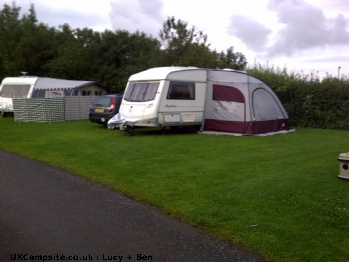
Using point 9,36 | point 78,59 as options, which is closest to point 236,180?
point 78,59

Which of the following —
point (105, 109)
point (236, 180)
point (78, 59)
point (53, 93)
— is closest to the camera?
point (236, 180)

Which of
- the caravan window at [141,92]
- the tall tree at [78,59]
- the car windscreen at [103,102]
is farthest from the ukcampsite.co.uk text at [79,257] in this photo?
the tall tree at [78,59]

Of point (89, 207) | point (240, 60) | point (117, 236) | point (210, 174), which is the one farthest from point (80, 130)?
point (240, 60)

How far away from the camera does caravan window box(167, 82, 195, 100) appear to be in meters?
14.1

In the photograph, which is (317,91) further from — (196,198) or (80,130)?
(196,198)

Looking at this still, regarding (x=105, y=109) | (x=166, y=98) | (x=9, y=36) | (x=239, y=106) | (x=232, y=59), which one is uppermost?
(x=9, y=36)

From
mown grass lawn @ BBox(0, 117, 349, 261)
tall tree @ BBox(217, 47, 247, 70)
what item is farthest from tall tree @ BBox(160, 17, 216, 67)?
mown grass lawn @ BBox(0, 117, 349, 261)

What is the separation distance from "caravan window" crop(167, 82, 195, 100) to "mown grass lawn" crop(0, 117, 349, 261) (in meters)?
1.68

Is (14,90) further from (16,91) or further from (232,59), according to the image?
(232,59)

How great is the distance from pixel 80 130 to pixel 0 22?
945 inches

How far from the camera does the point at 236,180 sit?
23.4 ft

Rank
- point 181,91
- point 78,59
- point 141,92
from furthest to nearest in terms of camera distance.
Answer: point 78,59
point 141,92
point 181,91

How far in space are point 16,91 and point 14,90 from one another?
17 cm

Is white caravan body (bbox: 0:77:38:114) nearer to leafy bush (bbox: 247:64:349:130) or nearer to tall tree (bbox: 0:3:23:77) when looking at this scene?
tall tree (bbox: 0:3:23:77)
